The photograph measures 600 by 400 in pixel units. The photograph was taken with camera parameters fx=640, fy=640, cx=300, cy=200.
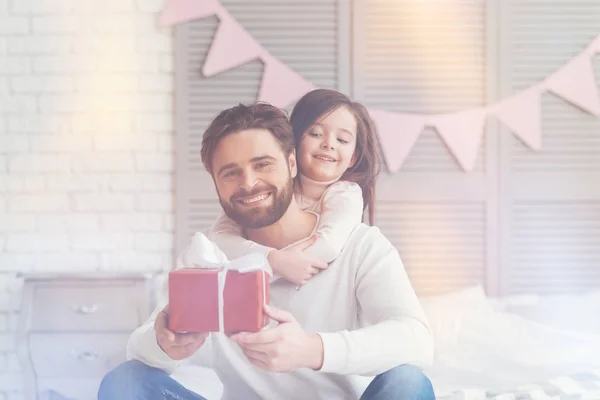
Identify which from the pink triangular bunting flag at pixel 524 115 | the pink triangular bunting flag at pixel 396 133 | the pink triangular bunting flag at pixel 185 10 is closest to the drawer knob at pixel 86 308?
the pink triangular bunting flag at pixel 185 10

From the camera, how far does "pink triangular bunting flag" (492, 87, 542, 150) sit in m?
1.52

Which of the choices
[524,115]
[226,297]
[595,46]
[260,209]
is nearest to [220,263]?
[226,297]

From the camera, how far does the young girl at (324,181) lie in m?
0.88

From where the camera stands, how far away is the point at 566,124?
155 centimetres

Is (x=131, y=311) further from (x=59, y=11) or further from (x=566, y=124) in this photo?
(x=566, y=124)

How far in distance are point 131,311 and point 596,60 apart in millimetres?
1237

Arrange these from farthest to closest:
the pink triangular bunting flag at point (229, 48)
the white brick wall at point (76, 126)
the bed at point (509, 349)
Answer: the pink triangular bunting flag at point (229, 48), the white brick wall at point (76, 126), the bed at point (509, 349)

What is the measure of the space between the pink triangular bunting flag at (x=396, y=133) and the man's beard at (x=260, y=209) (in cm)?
71

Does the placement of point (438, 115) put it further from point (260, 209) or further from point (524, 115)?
point (260, 209)

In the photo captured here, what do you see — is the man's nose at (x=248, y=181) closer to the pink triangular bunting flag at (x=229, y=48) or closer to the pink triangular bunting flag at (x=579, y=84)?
the pink triangular bunting flag at (x=229, y=48)

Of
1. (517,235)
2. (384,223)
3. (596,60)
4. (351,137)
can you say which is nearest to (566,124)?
(596,60)

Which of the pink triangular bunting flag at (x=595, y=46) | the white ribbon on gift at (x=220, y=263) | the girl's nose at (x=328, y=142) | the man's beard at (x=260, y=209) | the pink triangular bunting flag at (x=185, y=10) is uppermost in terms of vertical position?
the pink triangular bunting flag at (x=185, y=10)

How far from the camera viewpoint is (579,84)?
1533 mm

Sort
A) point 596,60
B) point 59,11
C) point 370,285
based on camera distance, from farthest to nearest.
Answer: point 596,60 < point 59,11 < point 370,285
